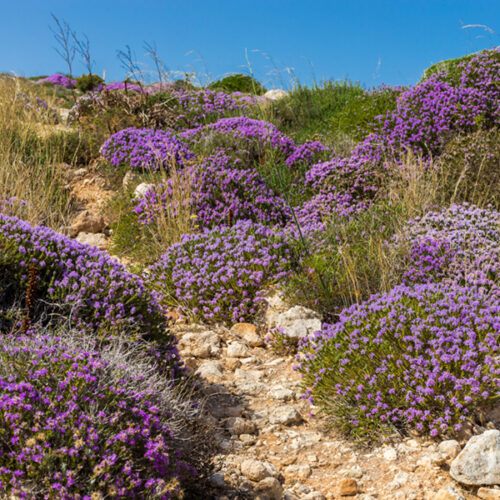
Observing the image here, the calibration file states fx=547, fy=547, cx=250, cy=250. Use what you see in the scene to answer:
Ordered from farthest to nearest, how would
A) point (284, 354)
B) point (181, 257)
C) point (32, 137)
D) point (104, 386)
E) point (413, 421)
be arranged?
point (32, 137), point (181, 257), point (284, 354), point (413, 421), point (104, 386)

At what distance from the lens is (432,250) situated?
551cm

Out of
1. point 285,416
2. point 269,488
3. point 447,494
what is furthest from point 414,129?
point 269,488

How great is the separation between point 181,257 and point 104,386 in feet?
11.3

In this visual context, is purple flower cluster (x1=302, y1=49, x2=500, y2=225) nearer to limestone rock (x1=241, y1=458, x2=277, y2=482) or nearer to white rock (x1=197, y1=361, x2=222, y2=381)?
white rock (x1=197, y1=361, x2=222, y2=381)

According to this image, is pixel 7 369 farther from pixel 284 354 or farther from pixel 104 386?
pixel 284 354

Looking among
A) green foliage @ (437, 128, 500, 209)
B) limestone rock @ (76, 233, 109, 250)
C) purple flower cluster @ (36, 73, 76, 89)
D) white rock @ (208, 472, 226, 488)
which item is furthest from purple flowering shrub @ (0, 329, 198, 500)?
purple flower cluster @ (36, 73, 76, 89)

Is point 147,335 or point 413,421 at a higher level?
point 147,335

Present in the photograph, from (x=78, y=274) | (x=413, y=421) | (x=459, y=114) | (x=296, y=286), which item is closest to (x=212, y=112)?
(x=459, y=114)

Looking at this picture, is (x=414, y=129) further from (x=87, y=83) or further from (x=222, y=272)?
(x=87, y=83)

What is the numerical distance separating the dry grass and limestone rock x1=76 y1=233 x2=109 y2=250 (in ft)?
1.27

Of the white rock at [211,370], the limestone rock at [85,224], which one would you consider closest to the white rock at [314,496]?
the white rock at [211,370]

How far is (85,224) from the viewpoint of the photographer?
8180 millimetres

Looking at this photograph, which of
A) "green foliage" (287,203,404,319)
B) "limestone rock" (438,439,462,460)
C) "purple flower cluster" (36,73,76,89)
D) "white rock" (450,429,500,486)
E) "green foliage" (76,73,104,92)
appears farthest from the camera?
"purple flower cluster" (36,73,76,89)

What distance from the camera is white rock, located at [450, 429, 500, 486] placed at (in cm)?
304
